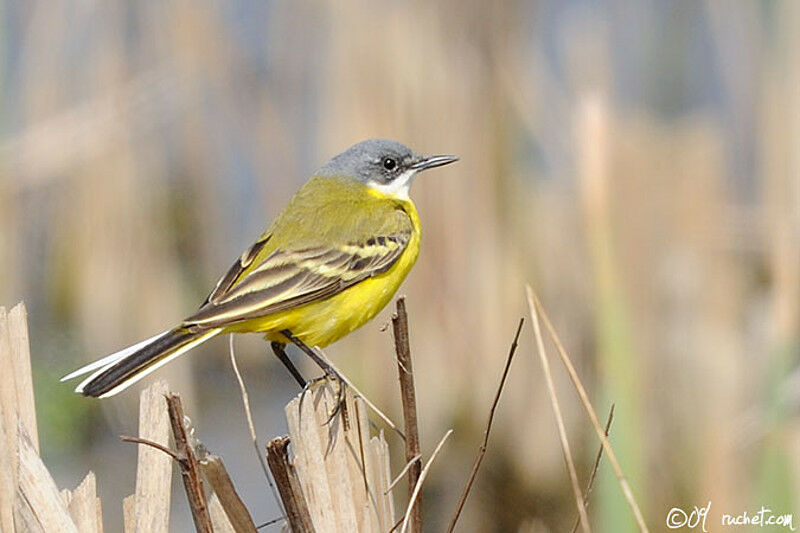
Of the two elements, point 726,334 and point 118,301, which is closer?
point 726,334

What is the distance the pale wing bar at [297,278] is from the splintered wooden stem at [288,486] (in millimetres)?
997

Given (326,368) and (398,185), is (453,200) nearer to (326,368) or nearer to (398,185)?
(398,185)

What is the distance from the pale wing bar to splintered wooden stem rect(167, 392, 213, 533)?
1049 mm

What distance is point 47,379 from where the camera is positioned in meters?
6.46

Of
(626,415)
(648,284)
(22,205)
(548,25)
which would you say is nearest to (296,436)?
(626,415)

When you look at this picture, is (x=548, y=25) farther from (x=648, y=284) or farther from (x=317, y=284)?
(x=317, y=284)

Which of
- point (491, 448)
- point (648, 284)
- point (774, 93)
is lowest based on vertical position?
point (491, 448)

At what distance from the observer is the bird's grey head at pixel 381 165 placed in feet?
14.0

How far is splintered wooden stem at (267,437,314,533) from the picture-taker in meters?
2.33

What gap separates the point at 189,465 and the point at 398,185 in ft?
7.27

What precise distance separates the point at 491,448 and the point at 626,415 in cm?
306

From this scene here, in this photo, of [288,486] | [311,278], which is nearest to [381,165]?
[311,278]

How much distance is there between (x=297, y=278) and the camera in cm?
360

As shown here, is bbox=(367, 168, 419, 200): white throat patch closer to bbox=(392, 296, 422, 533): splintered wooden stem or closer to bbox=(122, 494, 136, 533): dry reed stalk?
bbox=(392, 296, 422, 533): splintered wooden stem
